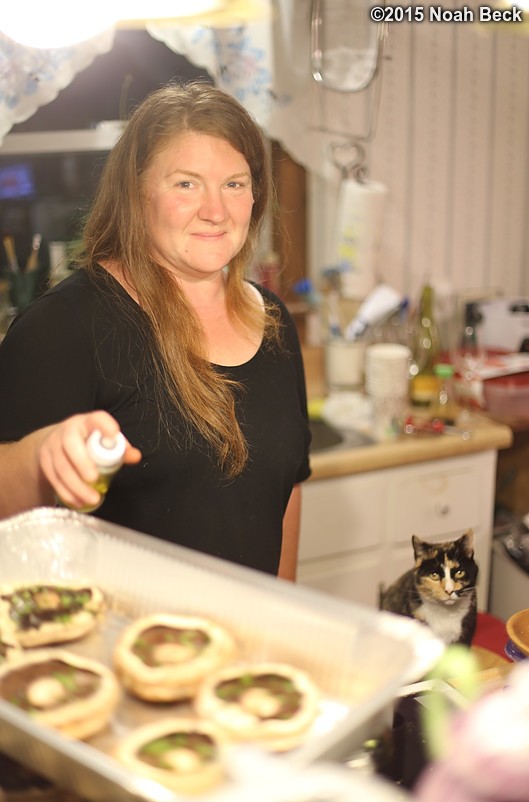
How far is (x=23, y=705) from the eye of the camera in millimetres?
762

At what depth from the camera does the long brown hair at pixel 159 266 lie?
1298 millimetres

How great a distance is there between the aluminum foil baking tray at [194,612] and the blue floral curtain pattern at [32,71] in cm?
135

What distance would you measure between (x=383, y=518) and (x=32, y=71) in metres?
1.38

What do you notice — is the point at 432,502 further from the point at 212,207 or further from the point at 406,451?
the point at 212,207

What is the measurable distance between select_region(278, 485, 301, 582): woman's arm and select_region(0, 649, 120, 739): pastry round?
720 millimetres

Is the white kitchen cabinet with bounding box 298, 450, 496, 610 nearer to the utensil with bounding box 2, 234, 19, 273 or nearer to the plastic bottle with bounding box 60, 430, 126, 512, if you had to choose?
the utensil with bounding box 2, 234, 19, 273

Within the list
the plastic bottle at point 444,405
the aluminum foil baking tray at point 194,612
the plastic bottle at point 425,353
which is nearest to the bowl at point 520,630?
the aluminum foil baking tray at point 194,612

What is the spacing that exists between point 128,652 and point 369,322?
6.14 feet

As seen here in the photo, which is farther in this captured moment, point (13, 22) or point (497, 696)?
point (13, 22)

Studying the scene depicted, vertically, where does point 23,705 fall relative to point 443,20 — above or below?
below

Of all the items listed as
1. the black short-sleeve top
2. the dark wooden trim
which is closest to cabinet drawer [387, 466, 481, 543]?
the dark wooden trim

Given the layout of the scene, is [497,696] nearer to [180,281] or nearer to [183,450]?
[183,450]

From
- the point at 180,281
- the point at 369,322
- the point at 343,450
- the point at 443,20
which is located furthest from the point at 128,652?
the point at 443,20

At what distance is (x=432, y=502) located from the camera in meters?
2.37
